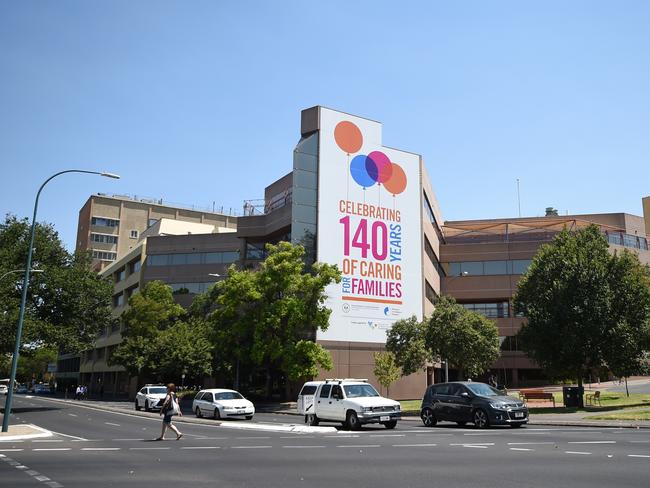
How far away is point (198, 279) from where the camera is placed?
234 feet

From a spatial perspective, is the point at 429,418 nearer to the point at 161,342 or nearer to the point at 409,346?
the point at 409,346

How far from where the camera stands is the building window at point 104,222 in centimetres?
11188

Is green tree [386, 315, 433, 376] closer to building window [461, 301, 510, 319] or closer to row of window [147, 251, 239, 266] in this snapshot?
building window [461, 301, 510, 319]

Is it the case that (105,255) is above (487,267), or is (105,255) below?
above

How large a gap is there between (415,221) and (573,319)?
83.0 ft

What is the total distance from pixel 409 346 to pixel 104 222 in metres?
88.1

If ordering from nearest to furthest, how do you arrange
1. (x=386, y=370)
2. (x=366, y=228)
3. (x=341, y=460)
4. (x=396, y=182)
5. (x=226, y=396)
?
(x=341, y=460) → (x=226, y=396) → (x=386, y=370) → (x=366, y=228) → (x=396, y=182)

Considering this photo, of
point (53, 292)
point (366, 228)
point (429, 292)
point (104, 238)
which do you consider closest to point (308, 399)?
point (53, 292)

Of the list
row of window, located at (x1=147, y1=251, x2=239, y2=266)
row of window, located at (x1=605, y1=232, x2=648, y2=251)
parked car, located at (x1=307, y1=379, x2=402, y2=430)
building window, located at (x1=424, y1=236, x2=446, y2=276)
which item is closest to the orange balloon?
building window, located at (x1=424, y1=236, x2=446, y2=276)

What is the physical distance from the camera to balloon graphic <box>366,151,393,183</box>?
176 ft

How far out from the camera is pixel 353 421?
70.7 feet

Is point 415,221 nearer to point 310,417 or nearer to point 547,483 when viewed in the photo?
point 310,417

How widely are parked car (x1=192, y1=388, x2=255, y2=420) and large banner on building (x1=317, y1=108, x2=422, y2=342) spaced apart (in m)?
18.6

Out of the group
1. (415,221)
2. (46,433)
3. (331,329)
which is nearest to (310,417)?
(46,433)
